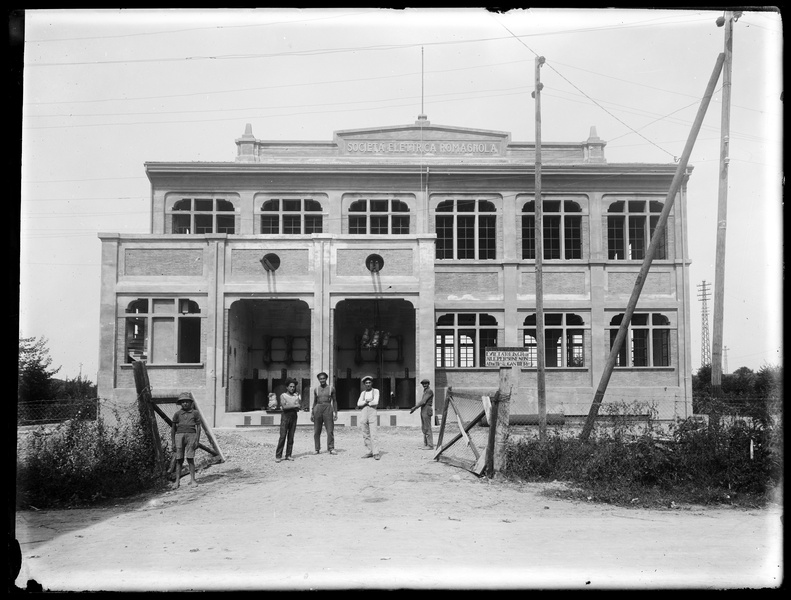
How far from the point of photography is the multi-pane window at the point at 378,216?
94.9 feet

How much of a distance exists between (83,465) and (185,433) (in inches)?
66.8

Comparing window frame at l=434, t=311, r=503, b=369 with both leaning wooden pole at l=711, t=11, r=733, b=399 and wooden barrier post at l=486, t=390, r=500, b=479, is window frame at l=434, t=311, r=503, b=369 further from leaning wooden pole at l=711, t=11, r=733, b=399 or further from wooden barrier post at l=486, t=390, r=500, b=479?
wooden barrier post at l=486, t=390, r=500, b=479

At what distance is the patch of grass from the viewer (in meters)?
10.9

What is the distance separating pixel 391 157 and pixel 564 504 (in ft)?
71.0

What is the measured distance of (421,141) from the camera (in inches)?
1184

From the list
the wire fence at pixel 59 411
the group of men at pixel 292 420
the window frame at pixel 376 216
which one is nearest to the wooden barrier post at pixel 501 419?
the group of men at pixel 292 420

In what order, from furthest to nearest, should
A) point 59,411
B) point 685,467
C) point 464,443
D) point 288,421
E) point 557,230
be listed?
1. point 557,230
2. point 464,443
3. point 288,421
4. point 59,411
5. point 685,467

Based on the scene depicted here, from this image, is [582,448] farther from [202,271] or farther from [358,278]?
[202,271]

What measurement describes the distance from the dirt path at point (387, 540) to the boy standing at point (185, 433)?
18.2 inches

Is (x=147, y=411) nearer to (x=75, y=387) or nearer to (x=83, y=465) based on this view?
(x=83, y=465)

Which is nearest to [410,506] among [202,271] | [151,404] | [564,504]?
[564,504]

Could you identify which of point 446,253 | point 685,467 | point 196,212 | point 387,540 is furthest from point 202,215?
point 387,540

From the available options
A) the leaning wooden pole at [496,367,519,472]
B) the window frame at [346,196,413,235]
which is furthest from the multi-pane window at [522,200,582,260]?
the leaning wooden pole at [496,367,519,472]

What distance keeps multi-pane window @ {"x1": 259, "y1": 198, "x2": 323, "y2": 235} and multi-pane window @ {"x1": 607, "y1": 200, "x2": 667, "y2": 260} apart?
1241 centimetres
